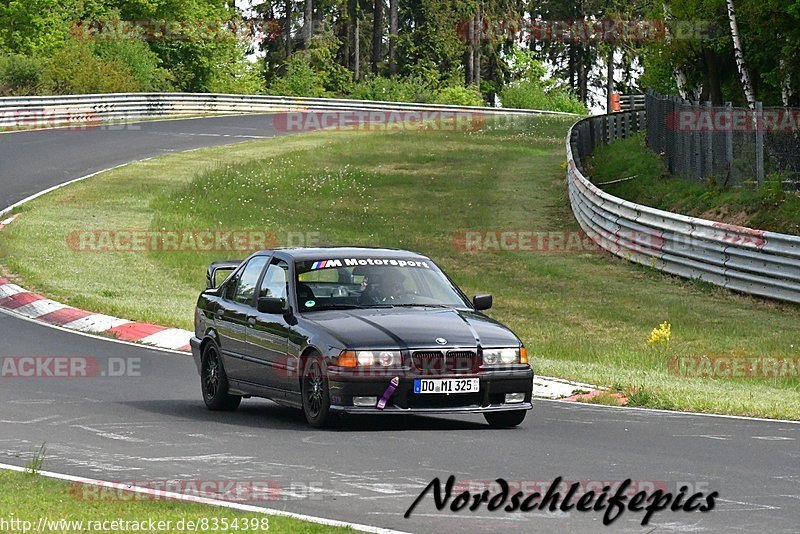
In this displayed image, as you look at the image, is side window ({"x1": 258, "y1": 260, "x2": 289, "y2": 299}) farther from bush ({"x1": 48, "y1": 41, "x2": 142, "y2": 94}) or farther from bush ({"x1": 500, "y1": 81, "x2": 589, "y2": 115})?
bush ({"x1": 500, "y1": 81, "x2": 589, "y2": 115})

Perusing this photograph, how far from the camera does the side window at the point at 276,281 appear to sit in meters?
12.7

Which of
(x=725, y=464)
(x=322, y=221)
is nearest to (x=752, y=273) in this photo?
(x=322, y=221)

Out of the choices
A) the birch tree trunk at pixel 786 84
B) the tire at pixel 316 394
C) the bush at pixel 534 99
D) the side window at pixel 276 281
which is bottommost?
the bush at pixel 534 99

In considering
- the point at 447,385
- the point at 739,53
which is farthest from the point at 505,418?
the point at 739,53

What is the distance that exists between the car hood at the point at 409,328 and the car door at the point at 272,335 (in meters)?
0.36

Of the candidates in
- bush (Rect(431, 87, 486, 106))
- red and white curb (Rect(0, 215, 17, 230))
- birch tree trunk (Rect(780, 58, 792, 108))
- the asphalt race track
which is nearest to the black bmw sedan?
the asphalt race track

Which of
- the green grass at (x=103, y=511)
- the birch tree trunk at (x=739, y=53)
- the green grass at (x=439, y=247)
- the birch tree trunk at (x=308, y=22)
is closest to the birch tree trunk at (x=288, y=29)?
the birch tree trunk at (x=308, y=22)

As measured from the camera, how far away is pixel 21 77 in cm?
5762

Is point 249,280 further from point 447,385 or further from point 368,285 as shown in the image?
point 447,385

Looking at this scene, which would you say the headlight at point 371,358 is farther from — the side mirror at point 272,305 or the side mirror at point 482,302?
the side mirror at point 482,302

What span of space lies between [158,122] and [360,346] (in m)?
46.8

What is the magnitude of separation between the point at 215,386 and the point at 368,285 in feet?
6.15

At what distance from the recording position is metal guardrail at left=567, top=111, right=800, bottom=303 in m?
22.9

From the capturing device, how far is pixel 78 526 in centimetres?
768
